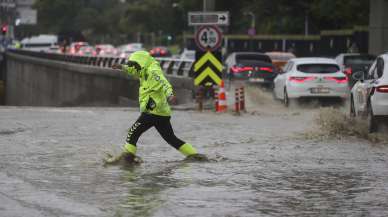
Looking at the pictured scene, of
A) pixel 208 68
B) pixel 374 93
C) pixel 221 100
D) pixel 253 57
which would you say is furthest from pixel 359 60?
pixel 374 93

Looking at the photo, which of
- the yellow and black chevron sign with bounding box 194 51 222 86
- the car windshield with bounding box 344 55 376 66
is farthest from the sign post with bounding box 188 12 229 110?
the car windshield with bounding box 344 55 376 66

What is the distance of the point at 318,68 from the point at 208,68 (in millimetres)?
2856

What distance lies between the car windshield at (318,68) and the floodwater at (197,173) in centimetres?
680

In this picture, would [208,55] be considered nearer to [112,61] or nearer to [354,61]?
[354,61]

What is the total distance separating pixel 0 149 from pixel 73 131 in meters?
4.01

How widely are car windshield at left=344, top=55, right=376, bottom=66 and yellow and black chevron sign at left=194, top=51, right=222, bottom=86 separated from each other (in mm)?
8271

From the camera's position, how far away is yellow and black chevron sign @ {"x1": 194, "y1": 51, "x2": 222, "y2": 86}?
29.4m

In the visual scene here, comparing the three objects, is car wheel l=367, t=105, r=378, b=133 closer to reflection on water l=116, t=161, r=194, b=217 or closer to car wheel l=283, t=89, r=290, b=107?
reflection on water l=116, t=161, r=194, b=217

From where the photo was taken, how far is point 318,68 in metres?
29.2

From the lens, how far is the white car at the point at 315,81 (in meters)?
28.9

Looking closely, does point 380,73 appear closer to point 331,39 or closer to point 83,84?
point 83,84

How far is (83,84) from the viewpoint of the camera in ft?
179

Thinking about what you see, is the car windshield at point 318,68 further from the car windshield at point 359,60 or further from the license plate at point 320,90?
the car windshield at point 359,60

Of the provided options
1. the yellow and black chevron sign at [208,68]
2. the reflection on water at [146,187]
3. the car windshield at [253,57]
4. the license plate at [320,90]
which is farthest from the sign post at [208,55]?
the reflection on water at [146,187]
